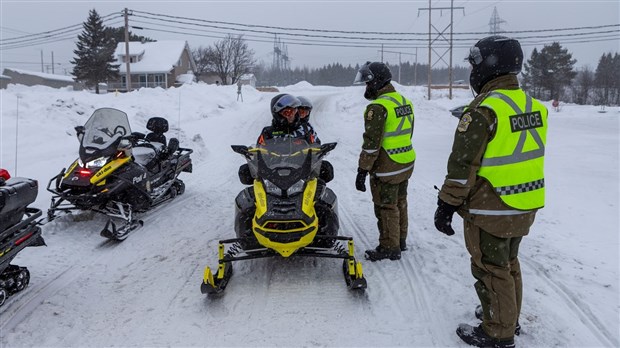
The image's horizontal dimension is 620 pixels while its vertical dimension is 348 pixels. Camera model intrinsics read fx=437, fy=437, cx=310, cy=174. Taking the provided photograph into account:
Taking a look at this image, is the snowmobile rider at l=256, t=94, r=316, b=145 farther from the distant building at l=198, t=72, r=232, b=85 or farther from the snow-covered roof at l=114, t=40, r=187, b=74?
the distant building at l=198, t=72, r=232, b=85

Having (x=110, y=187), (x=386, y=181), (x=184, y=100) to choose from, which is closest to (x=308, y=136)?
(x=386, y=181)

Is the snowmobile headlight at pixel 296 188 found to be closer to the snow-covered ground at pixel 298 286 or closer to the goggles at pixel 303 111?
the snow-covered ground at pixel 298 286

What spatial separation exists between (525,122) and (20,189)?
4225 mm

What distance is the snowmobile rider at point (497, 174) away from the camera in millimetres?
2850

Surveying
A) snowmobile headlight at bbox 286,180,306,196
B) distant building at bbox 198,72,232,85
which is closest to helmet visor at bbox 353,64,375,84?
snowmobile headlight at bbox 286,180,306,196

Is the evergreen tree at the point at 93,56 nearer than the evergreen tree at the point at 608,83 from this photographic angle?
Yes

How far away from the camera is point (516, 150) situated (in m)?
2.86

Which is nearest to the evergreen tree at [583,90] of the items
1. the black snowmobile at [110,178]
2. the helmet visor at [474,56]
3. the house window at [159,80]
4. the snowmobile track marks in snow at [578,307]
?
the house window at [159,80]

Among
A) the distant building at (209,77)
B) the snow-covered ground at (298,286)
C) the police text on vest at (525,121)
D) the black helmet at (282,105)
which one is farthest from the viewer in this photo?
the distant building at (209,77)

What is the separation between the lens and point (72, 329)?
3.54 metres

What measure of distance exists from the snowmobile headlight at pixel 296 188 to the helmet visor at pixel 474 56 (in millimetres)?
1872

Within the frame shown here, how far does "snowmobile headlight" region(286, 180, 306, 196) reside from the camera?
164 inches

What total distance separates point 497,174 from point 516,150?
0.64ft

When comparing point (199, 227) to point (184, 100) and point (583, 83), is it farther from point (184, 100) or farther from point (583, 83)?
point (583, 83)
